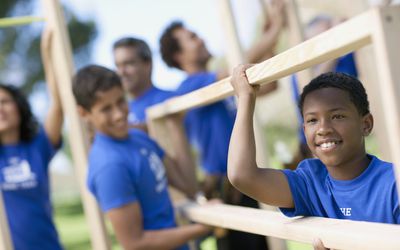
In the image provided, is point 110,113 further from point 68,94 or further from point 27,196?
point 27,196

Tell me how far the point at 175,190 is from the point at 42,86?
1023 centimetres

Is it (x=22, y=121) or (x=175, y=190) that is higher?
(x=22, y=121)

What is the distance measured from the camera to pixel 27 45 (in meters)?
12.1

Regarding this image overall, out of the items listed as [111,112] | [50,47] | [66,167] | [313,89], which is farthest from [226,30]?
[66,167]

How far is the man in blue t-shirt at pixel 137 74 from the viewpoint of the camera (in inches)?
116

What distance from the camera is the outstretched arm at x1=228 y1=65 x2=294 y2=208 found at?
1.32 meters

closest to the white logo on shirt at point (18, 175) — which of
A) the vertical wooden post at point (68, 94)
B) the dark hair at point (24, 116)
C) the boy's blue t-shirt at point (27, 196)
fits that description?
the boy's blue t-shirt at point (27, 196)

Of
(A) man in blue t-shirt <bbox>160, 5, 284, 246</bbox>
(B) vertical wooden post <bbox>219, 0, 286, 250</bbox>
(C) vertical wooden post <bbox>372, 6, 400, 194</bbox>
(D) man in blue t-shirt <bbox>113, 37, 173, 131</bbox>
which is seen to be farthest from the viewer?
(D) man in blue t-shirt <bbox>113, 37, 173, 131</bbox>

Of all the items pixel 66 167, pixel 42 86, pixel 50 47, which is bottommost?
pixel 66 167

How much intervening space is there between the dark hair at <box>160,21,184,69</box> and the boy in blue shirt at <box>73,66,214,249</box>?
3.27ft

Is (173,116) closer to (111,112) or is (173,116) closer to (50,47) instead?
(111,112)

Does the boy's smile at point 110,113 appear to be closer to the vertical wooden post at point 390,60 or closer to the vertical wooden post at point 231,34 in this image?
the vertical wooden post at point 231,34

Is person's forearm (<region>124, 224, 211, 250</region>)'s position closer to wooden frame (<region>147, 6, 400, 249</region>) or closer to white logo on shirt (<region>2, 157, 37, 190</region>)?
wooden frame (<region>147, 6, 400, 249</region>)

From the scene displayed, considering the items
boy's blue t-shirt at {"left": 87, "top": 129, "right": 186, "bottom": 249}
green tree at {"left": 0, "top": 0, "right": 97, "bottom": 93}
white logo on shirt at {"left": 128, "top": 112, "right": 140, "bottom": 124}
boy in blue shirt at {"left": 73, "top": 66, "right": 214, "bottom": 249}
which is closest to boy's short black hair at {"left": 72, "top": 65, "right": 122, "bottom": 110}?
boy in blue shirt at {"left": 73, "top": 66, "right": 214, "bottom": 249}
